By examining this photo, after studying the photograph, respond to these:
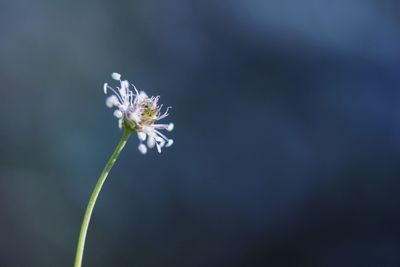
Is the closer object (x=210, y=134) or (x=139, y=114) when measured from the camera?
(x=139, y=114)

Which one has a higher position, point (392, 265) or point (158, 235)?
point (392, 265)

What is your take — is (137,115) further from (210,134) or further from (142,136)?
(210,134)

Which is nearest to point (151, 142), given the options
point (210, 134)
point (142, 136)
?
point (142, 136)

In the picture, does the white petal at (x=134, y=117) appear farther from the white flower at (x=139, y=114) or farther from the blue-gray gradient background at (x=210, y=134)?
the blue-gray gradient background at (x=210, y=134)

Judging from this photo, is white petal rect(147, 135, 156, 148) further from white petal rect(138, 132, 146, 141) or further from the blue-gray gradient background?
the blue-gray gradient background

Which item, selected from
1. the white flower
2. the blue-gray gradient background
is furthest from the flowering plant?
the blue-gray gradient background

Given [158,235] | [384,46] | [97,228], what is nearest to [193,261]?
[158,235]

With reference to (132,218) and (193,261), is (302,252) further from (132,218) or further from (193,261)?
(132,218)

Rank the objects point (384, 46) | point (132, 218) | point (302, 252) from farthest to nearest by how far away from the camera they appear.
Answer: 1. point (384, 46)
2. point (302, 252)
3. point (132, 218)
